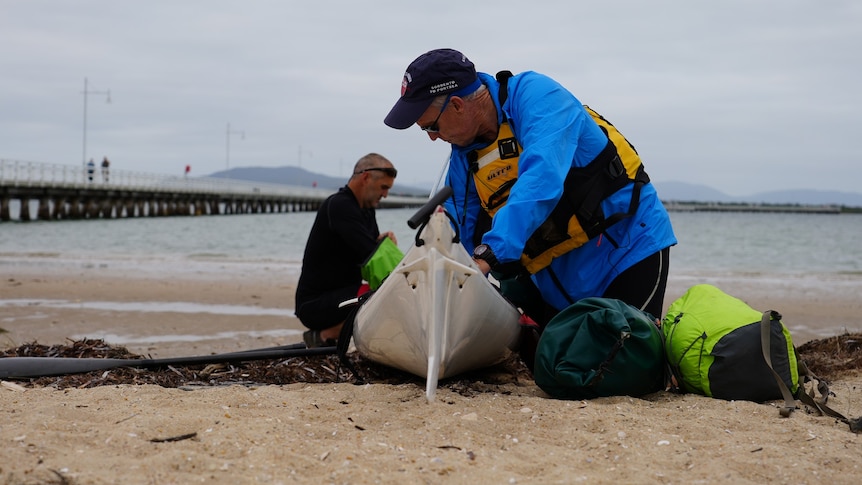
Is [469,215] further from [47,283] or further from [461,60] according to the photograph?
[47,283]

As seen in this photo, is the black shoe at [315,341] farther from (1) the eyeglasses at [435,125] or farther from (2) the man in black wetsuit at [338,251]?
(1) the eyeglasses at [435,125]

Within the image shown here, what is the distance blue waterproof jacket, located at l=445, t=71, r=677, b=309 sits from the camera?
3348mm

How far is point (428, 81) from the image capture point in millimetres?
3602

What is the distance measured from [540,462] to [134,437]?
1.50 m

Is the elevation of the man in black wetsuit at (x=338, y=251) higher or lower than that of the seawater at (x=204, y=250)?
higher

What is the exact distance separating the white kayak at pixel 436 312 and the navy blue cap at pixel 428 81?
0.50 metres

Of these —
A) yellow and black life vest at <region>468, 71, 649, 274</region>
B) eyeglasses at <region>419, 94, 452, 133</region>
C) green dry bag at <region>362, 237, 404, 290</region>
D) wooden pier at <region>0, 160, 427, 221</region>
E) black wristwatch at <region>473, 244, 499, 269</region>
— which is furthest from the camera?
wooden pier at <region>0, 160, 427, 221</region>

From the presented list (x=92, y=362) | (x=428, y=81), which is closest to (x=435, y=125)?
(x=428, y=81)

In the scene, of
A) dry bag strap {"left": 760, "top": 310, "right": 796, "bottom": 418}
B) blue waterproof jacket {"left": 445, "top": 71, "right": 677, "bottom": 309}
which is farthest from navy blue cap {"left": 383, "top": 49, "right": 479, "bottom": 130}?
dry bag strap {"left": 760, "top": 310, "right": 796, "bottom": 418}

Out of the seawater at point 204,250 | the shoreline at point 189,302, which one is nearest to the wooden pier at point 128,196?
the seawater at point 204,250

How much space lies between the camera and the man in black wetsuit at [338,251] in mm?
5836

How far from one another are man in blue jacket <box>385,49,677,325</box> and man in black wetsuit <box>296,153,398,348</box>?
157 cm

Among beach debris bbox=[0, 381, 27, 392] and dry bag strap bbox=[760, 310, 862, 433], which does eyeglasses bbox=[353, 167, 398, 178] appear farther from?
dry bag strap bbox=[760, 310, 862, 433]

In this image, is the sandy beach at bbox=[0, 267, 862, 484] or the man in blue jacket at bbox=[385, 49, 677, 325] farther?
the man in blue jacket at bbox=[385, 49, 677, 325]
